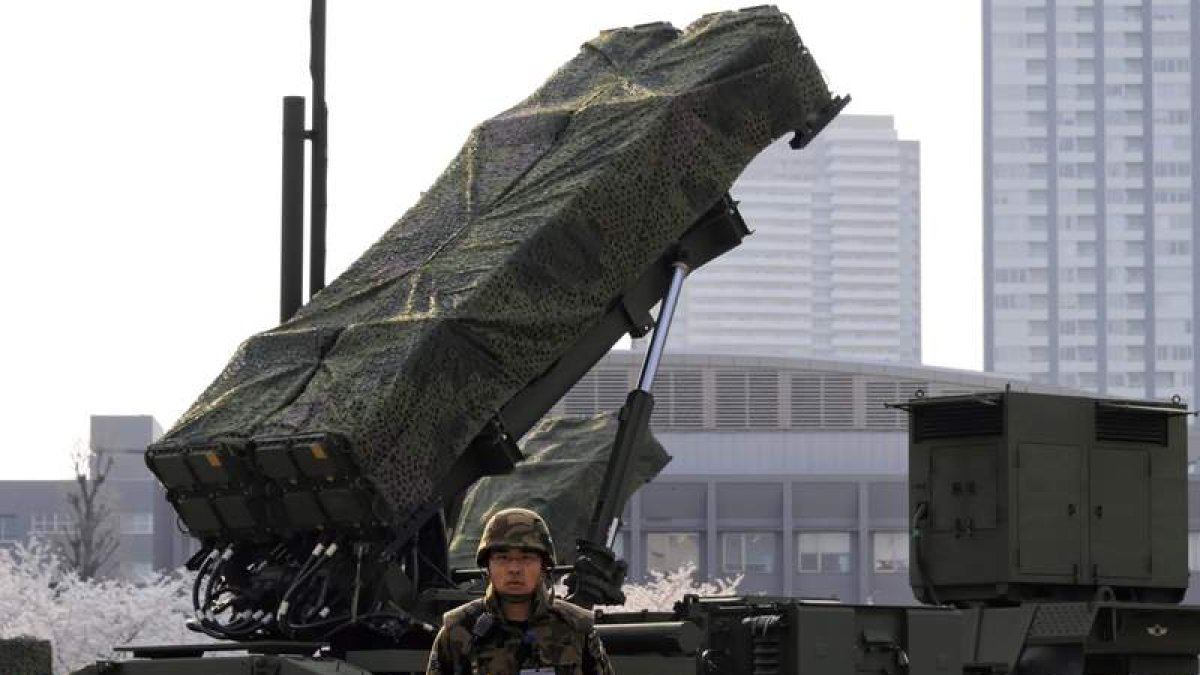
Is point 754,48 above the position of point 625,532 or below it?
above

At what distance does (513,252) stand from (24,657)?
17.0ft

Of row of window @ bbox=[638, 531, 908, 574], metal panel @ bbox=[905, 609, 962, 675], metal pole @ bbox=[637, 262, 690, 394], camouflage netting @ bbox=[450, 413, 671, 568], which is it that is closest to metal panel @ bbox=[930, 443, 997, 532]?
metal panel @ bbox=[905, 609, 962, 675]

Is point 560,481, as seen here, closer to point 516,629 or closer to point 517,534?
point 516,629

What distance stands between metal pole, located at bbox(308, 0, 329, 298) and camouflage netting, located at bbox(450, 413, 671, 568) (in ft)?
10.9

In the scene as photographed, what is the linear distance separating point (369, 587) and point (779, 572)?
203 ft

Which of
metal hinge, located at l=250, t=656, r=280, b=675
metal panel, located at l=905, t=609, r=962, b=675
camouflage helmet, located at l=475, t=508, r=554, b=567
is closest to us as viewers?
camouflage helmet, located at l=475, t=508, r=554, b=567

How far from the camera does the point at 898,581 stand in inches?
3162

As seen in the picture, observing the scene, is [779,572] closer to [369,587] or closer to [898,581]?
[898,581]

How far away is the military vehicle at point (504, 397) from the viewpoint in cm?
1814

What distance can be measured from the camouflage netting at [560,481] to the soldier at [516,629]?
14.1m

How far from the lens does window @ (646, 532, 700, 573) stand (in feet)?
258

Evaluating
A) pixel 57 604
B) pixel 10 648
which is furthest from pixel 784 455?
pixel 10 648

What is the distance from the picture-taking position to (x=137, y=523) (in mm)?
121000

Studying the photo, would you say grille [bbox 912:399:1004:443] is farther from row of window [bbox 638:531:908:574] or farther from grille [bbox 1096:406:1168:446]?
row of window [bbox 638:531:908:574]
